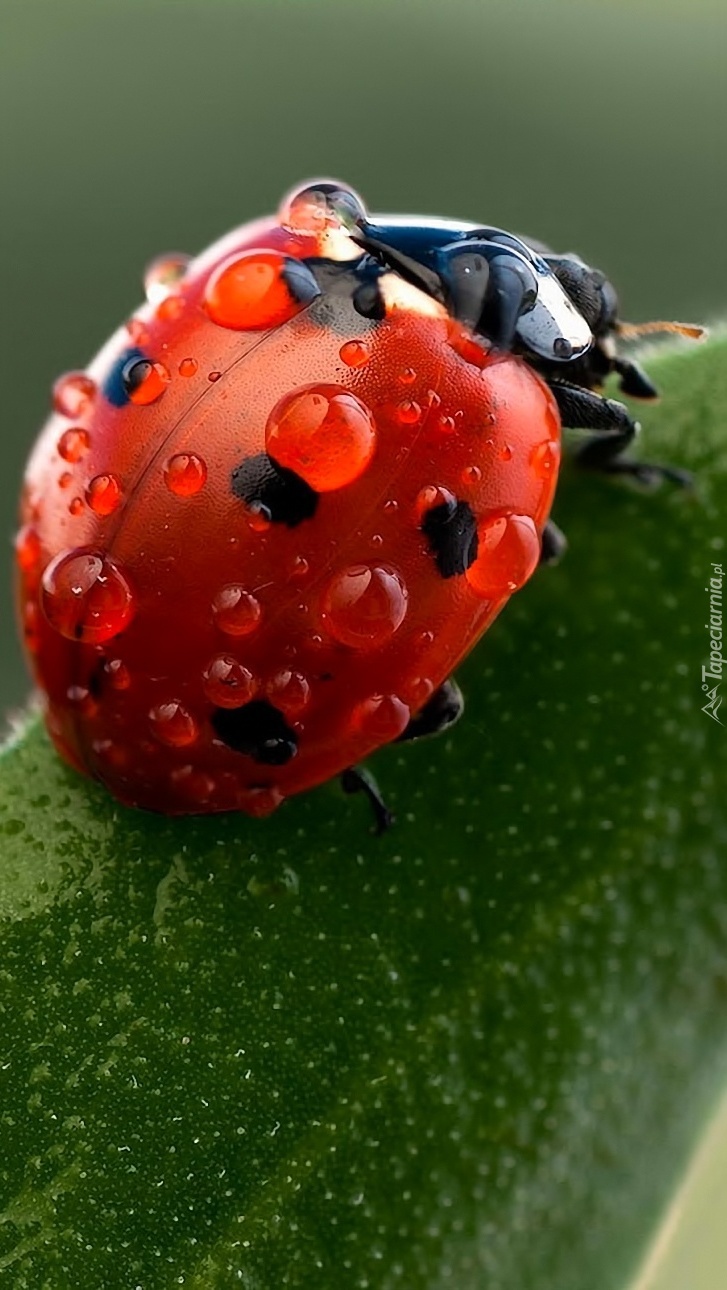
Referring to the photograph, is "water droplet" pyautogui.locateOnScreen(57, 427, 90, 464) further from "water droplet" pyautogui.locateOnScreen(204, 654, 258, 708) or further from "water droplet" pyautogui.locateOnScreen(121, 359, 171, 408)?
"water droplet" pyautogui.locateOnScreen(204, 654, 258, 708)

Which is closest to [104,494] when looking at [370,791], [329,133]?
[370,791]

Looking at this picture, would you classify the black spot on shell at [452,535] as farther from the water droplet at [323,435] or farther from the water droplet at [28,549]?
the water droplet at [28,549]

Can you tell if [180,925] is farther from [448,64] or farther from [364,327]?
[448,64]

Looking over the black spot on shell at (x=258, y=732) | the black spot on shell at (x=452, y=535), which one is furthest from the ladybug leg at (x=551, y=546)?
the black spot on shell at (x=258, y=732)

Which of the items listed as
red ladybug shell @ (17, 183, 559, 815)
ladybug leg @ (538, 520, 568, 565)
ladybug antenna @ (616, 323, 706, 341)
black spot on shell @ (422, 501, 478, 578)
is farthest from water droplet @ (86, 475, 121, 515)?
ladybug antenna @ (616, 323, 706, 341)

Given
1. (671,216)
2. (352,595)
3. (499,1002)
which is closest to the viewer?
(352,595)

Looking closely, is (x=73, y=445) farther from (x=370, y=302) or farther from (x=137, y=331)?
(x=370, y=302)

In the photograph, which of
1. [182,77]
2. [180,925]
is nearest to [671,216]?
[182,77]
